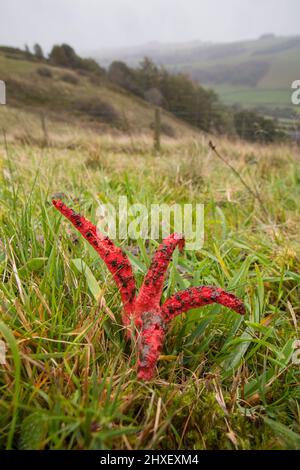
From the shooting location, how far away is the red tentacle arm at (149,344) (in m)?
1.07

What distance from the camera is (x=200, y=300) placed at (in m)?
1.12

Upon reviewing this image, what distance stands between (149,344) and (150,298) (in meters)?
0.16

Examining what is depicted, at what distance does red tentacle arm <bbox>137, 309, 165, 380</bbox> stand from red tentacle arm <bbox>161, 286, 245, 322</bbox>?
0.16ft

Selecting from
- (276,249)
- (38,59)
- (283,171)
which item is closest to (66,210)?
(276,249)

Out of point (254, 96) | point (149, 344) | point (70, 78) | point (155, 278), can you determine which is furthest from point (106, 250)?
point (254, 96)

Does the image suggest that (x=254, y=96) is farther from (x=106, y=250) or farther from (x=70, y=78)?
(x=106, y=250)

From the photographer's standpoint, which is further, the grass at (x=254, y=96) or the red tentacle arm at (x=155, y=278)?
the grass at (x=254, y=96)

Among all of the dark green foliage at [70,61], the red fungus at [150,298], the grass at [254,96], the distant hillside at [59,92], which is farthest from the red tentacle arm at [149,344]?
the dark green foliage at [70,61]

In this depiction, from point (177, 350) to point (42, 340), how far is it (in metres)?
0.48

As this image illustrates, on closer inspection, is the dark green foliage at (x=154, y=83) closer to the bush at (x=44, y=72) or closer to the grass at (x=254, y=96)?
the bush at (x=44, y=72)

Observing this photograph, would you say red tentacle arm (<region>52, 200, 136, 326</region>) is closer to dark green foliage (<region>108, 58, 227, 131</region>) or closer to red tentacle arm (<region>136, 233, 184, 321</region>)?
red tentacle arm (<region>136, 233, 184, 321</region>)

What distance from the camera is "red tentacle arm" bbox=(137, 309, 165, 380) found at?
42.1 inches

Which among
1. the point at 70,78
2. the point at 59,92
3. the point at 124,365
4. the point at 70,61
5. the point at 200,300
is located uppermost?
the point at 70,61

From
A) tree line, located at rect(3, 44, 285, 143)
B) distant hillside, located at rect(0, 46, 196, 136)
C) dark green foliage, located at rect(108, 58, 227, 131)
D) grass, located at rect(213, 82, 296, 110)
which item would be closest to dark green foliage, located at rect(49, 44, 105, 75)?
tree line, located at rect(3, 44, 285, 143)
